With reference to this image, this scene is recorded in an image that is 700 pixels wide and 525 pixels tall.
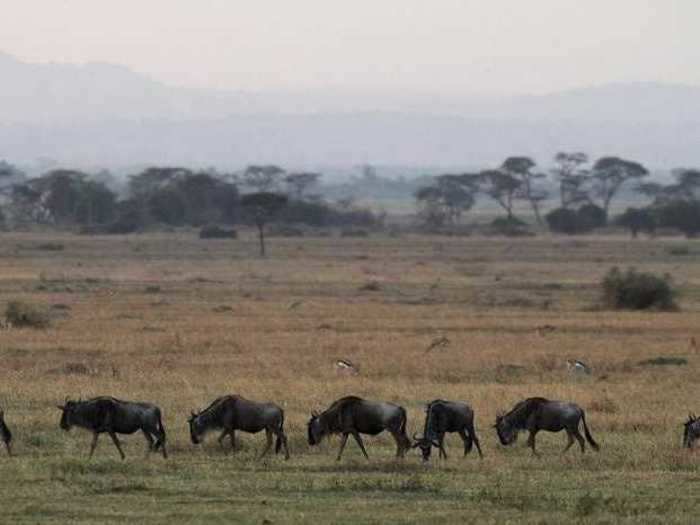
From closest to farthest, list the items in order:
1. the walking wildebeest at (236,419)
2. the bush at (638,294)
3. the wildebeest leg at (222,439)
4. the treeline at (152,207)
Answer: the walking wildebeest at (236,419) < the wildebeest leg at (222,439) < the bush at (638,294) < the treeline at (152,207)

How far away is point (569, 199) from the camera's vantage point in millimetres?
137375

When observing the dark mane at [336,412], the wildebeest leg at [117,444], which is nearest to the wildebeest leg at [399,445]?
the dark mane at [336,412]

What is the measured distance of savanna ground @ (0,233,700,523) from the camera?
15.4 metres

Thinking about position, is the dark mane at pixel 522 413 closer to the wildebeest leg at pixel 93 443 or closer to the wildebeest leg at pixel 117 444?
the wildebeest leg at pixel 117 444

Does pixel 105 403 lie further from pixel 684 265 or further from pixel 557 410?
pixel 684 265

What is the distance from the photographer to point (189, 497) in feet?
50.7

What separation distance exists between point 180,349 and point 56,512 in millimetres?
17449

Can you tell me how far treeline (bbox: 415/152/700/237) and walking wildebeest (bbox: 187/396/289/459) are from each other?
83.8 metres

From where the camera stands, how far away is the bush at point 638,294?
46.7 metres

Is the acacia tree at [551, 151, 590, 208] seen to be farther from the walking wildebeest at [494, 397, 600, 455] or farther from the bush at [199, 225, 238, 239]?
the walking wildebeest at [494, 397, 600, 455]

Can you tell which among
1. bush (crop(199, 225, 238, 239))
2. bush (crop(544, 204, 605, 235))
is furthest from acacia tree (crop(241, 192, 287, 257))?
bush (crop(544, 204, 605, 235))

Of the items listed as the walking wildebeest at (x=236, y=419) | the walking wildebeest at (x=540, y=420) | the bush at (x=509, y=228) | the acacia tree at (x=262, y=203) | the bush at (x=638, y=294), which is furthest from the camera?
the bush at (x=509, y=228)

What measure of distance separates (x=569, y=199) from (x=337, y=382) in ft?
369

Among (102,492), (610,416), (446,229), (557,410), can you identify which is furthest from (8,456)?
(446,229)
